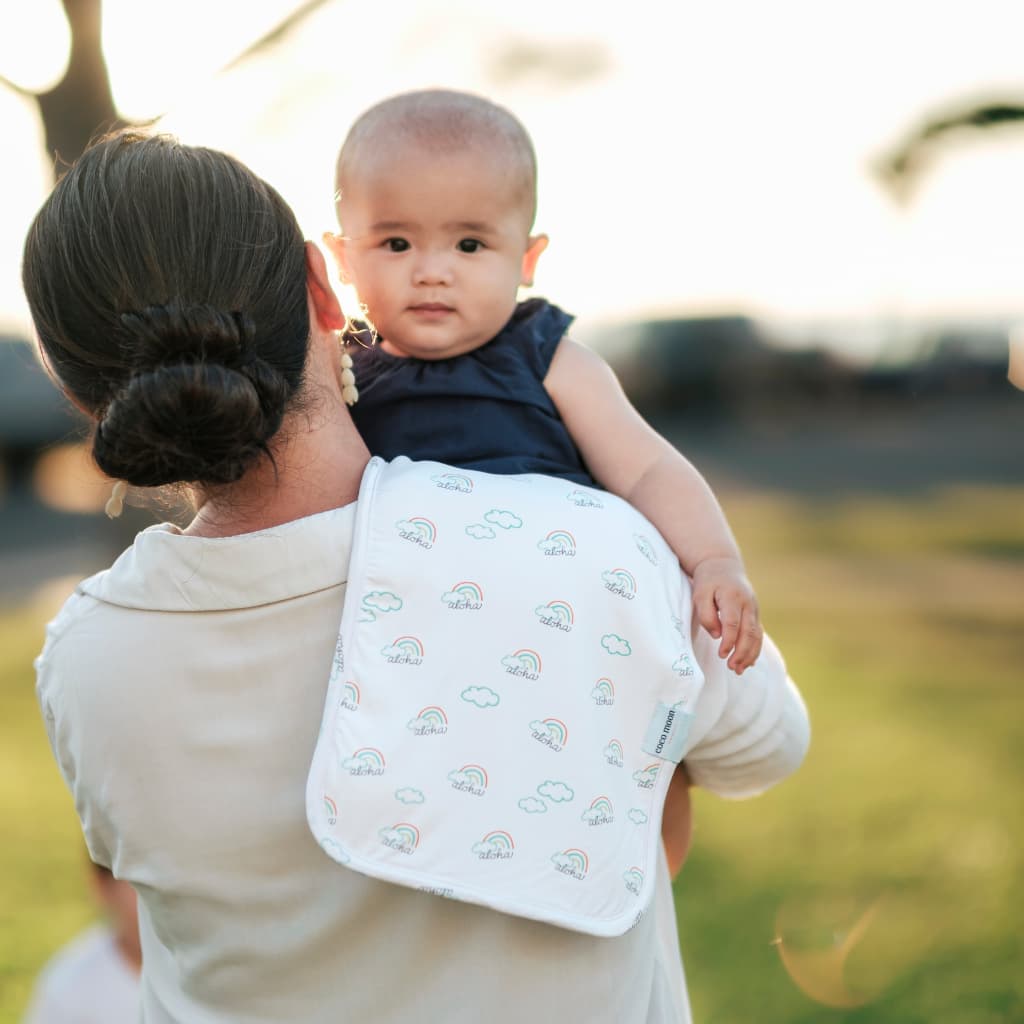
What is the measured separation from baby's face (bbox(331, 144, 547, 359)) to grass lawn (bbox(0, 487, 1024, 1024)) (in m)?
2.59

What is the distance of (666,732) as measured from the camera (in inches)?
52.5

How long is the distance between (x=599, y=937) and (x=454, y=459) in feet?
1.93

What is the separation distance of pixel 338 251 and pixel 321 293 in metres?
0.42

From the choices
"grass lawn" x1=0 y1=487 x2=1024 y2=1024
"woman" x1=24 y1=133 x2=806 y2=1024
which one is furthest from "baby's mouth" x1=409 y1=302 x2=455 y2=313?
"grass lawn" x1=0 y1=487 x2=1024 y2=1024

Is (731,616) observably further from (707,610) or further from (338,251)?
(338,251)

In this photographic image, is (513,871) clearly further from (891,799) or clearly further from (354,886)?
(891,799)

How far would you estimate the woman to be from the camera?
128 cm

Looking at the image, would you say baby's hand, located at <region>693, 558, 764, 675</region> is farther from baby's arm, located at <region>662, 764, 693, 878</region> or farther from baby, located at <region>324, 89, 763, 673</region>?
baby's arm, located at <region>662, 764, 693, 878</region>

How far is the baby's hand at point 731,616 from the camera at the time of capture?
1.44m

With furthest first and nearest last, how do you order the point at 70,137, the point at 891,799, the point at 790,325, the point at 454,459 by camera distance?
1. the point at 790,325
2. the point at 891,799
3. the point at 70,137
4. the point at 454,459

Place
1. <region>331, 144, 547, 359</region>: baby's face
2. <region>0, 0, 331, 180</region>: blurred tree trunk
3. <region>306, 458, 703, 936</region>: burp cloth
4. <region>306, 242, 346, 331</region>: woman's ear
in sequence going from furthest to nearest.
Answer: <region>0, 0, 331, 180</region>: blurred tree trunk
<region>331, 144, 547, 359</region>: baby's face
<region>306, 242, 346, 331</region>: woman's ear
<region>306, 458, 703, 936</region>: burp cloth

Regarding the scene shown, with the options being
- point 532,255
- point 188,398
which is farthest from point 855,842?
point 188,398

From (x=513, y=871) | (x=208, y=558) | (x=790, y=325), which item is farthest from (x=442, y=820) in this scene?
(x=790, y=325)

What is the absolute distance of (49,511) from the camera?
11867 millimetres
